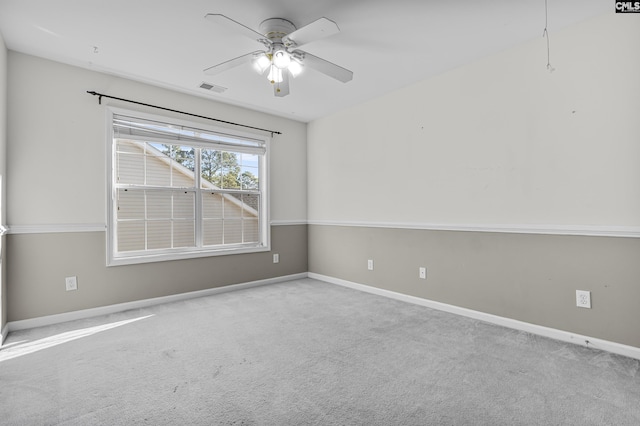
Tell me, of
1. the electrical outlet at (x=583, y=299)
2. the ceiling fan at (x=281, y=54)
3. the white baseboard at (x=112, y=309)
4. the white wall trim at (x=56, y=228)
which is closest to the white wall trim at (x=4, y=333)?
the white baseboard at (x=112, y=309)

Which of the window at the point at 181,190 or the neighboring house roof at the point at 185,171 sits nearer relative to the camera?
the window at the point at 181,190

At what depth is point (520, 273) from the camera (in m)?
2.71

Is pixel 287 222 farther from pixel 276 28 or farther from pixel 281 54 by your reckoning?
pixel 276 28

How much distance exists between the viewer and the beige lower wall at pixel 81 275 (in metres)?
2.78

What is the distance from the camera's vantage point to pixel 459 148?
10.3ft

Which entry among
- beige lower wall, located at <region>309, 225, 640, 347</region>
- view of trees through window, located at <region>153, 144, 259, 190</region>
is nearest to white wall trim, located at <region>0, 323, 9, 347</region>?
view of trees through window, located at <region>153, 144, 259, 190</region>

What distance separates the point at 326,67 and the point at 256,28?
1.96ft

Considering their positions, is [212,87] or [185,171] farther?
[185,171]

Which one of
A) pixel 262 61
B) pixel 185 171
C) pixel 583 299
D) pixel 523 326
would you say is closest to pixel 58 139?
pixel 185 171

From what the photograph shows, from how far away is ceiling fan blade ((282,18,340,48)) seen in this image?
74.3 inches

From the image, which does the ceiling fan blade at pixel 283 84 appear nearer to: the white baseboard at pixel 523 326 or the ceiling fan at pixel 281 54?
the ceiling fan at pixel 281 54

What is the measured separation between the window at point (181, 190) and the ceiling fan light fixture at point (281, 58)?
5.96 feet

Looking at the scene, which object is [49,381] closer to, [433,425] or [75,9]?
[433,425]

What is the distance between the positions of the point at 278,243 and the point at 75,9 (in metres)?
3.23
